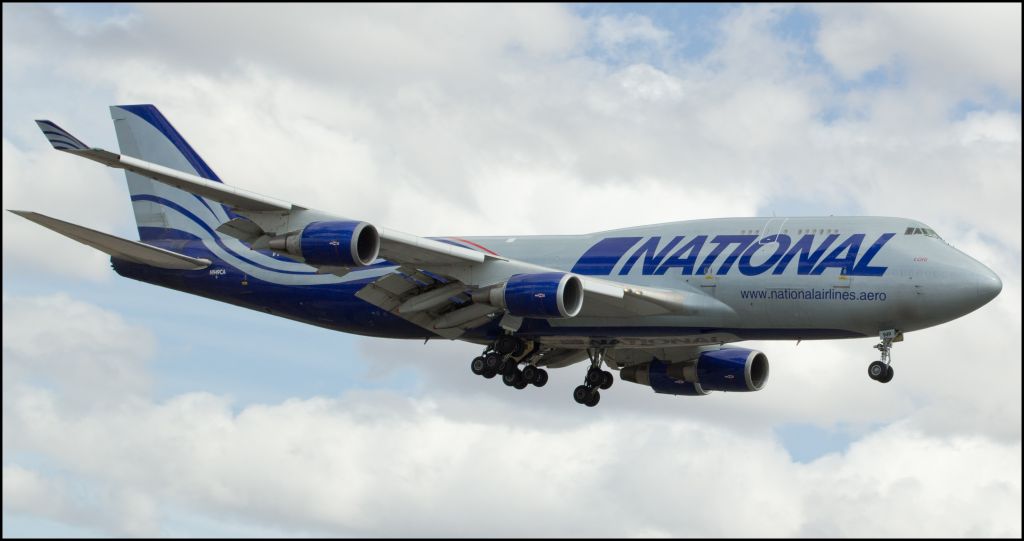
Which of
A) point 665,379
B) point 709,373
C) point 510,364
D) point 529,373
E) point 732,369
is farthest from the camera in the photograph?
point 665,379

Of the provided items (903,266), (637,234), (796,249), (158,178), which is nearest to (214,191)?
(158,178)

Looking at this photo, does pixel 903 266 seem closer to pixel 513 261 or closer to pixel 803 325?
pixel 803 325

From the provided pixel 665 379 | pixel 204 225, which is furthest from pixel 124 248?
pixel 665 379

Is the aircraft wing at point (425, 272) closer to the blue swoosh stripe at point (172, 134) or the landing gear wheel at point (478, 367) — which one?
the landing gear wheel at point (478, 367)

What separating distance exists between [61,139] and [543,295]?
15.0 meters

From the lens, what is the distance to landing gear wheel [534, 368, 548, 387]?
53656 millimetres

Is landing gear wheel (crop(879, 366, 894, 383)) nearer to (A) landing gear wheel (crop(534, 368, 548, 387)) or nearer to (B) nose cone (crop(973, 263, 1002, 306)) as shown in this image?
(B) nose cone (crop(973, 263, 1002, 306))

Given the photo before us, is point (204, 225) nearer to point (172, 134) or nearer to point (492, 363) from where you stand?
point (172, 134)

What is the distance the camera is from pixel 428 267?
4884 cm

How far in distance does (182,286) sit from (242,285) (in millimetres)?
2537

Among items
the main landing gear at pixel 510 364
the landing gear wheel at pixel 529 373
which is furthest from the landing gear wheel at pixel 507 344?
the landing gear wheel at pixel 529 373

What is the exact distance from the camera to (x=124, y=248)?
5281 centimetres

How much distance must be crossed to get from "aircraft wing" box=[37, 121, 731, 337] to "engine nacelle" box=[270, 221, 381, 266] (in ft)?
0.32

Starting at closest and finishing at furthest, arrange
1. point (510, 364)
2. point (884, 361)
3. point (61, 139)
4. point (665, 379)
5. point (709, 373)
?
point (61, 139)
point (884, 361)
point (510, 364)
point (709, 373)
point (665, 379)
